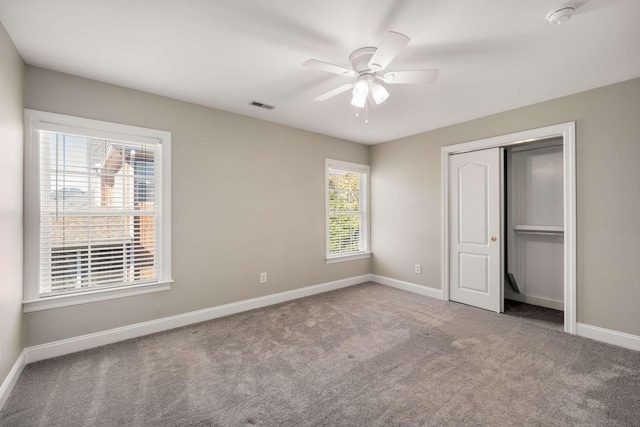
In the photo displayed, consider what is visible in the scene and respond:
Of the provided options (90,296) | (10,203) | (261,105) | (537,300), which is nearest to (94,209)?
(10,203)

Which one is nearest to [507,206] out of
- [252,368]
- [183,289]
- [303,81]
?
[303,81]

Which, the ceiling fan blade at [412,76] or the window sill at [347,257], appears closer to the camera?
the ceiling fan blade at [412,76]

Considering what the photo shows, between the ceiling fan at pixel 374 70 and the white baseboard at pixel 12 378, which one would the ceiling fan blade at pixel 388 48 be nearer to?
the ceiling fan at pixel 374 70

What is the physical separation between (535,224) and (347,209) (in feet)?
9.21

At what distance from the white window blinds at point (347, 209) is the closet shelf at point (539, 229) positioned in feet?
7.69

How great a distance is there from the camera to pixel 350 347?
2766 mm

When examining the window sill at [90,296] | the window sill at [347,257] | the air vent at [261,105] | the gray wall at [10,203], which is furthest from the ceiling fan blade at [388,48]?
the window sill at [347,257]

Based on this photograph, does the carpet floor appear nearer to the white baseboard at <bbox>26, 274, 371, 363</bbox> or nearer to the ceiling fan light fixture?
the white baseboard at <bbox>26, 274, 371, 363</bbox>

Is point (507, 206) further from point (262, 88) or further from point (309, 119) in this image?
point (262, 88)

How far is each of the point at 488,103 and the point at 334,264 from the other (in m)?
3.10

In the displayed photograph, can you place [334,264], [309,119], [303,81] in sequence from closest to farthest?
[303,81], [309,119], [334,264]

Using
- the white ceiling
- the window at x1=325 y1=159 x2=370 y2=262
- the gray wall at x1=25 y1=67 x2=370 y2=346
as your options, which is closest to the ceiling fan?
the white ceiling

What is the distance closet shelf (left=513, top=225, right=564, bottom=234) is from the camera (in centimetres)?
390

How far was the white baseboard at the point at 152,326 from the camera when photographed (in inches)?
100.0
